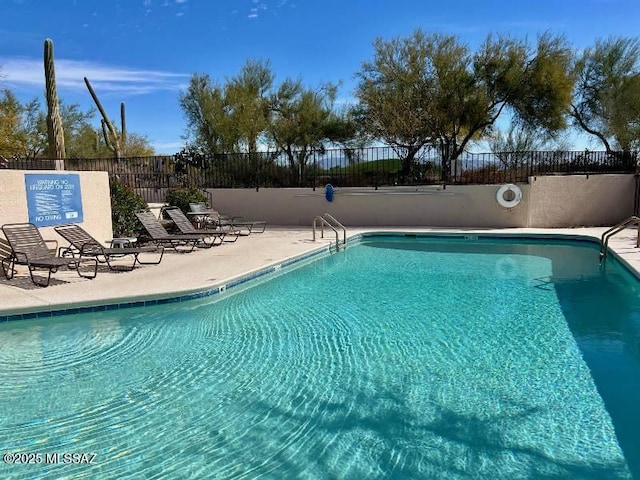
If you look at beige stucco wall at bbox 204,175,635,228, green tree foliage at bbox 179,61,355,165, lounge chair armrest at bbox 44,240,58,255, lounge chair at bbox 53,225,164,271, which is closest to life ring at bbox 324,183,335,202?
beige stucco wall at bbox 204,175,635,228

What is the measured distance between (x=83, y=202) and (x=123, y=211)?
1782 mm

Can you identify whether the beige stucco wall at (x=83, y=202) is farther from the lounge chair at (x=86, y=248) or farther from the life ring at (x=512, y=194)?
the life ring at (x=512, y=194)

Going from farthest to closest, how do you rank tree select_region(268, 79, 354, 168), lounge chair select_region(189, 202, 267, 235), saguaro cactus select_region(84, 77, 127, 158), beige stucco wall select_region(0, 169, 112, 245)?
saguaro cactus select_region(84, 77, 127, 158)
tree select_region(268, 79, 354, 168)
lounge chair select_region(189, 202, 267, 235)
beige stucco wall select_region(0, 169, 112, 245)

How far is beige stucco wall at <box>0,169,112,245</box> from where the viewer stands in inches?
287

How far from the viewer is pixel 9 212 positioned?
24.1 ft

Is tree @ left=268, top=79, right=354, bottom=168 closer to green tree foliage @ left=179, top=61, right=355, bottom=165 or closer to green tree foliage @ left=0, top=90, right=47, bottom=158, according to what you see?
green tree foliage @ left=179, top=61, right=355, bottom=165

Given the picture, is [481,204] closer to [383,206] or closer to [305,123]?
[383,206]

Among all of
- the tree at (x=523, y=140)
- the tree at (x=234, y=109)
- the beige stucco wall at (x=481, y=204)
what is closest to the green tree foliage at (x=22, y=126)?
the tree at (x=234, y=109)

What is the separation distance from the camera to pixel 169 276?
727cm

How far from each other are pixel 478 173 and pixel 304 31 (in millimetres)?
7467

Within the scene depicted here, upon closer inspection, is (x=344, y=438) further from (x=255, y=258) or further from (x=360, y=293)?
(x=255, y=258)

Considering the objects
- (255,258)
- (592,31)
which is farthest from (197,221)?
A: (592,31)

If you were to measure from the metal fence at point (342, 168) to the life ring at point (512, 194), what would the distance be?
985mm

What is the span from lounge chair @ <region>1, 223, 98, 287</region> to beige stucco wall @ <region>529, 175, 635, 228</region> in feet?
38.8
